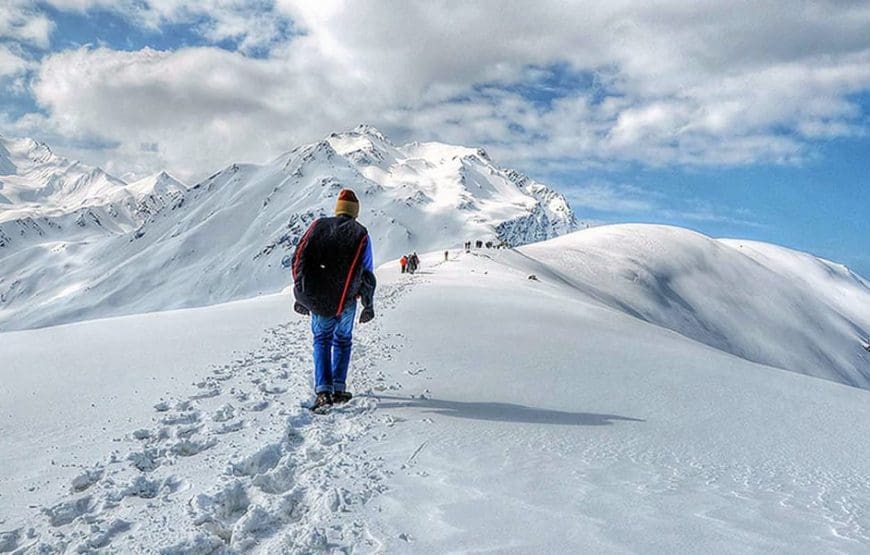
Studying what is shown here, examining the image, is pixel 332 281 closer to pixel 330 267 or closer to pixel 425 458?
pixel 330 267

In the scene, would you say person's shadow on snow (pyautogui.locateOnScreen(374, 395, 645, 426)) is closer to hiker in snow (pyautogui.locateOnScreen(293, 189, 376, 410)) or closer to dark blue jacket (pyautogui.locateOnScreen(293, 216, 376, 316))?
hiker in snow (pyautogui.locateOnScreen(293, 189, 376, 410))

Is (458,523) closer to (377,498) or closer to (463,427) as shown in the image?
(377,498)

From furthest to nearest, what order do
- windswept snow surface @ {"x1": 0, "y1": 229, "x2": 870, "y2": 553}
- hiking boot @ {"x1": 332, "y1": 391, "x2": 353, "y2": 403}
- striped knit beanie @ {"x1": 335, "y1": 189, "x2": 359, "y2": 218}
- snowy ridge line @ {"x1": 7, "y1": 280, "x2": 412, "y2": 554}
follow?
striped knit beanie @ {"x1": 335, "y1": 189, "x2": 359, "y2": 218} → hiking boot @ {"x1": 332, "y1": 391, "x2": 353, "y2": 403} → windswept snow surface @ {"x1": 0, "y1": 229, "x2": 870, "y2": 553} → snowy ridge line @ {"x1": 7, "y1": 280, "x2": 412, "y2": 554}

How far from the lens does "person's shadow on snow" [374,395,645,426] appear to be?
6953 millimetres

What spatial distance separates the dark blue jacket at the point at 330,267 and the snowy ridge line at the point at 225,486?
53.1 inches

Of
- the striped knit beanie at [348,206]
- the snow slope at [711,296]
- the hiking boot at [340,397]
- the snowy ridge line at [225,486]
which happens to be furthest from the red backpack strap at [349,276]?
the snow slope at [711,296]

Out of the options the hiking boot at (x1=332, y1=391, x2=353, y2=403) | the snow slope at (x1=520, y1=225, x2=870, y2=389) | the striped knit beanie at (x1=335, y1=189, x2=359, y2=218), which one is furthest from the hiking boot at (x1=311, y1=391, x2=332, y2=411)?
the snow slope at (x1=520, y1=225, x2=870, y2=389)

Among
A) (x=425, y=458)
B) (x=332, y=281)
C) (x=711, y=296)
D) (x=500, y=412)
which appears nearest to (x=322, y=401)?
(x=332, y=281)

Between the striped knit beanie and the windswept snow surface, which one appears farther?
the striped knit beanie

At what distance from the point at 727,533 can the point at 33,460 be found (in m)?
5.66

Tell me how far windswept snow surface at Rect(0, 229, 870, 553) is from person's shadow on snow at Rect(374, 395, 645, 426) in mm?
51

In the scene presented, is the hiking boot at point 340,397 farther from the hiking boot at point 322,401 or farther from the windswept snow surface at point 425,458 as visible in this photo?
the windswept snow surface at point 425,458

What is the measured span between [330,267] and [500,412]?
2.96 m

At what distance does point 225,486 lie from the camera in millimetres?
4387
